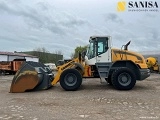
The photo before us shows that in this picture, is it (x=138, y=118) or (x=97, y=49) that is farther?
(x=97, y=49)

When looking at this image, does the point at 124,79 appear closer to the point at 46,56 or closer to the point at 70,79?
the point at 70,79

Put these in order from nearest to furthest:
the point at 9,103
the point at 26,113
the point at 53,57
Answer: the point at 26,113
the point at 9,103
the point at 53,57

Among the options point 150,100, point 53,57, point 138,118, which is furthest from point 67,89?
point 53,57

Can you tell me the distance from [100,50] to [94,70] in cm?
108

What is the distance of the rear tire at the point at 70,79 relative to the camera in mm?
13320

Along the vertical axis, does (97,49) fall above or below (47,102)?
above

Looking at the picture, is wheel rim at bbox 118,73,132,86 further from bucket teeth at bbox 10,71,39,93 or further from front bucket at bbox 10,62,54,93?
bucket teeth at bbox 10,71,39,93

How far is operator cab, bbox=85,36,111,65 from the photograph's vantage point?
13727mm

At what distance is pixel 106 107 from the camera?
30.0ft

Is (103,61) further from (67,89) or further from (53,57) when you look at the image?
(53,57)

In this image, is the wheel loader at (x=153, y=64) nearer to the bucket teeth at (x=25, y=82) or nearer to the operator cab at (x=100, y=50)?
the operator cab at (x=100, y=50)

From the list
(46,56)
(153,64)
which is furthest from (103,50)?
(46,56)

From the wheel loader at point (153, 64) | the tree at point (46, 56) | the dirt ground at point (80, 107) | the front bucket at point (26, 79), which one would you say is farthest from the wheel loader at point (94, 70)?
the tree at point (46, 56)

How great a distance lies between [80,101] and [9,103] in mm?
2599
